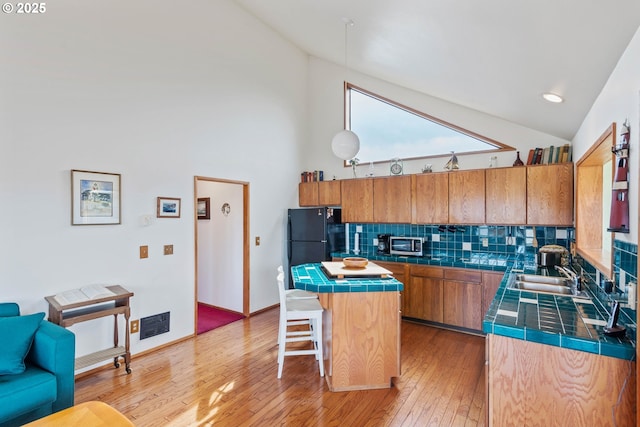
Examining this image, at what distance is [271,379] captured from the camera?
2.76 metres

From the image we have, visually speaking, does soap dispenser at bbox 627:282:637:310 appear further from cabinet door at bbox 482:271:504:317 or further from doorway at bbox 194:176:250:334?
doorway at bbox 194:176:250:334

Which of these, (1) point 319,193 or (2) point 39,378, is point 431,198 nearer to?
(1) point 319,193

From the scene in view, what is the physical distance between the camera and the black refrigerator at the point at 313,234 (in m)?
4.69

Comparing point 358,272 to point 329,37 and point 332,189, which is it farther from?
point 329,37

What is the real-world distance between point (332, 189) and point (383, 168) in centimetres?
86

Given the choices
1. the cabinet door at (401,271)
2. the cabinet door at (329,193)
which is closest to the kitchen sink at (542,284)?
the cabinet door at (401,271)

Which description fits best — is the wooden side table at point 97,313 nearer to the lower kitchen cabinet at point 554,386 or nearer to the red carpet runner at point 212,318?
the red carpet runner at point 212,318

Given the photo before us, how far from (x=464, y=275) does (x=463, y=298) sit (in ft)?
0.90

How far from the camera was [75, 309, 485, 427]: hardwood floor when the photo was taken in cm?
Answer: 223

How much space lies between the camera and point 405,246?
440 centimetres

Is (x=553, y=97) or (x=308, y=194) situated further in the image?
(x=308, y=194)

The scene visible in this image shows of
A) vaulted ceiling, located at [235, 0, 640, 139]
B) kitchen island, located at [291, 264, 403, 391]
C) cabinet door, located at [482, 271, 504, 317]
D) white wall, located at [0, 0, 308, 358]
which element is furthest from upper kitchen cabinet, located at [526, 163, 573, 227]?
white wall, located at [0, 0, 308, 358]

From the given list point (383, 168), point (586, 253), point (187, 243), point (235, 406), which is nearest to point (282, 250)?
point (187, 243)

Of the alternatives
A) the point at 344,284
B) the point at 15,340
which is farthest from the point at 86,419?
the point at 344,284
